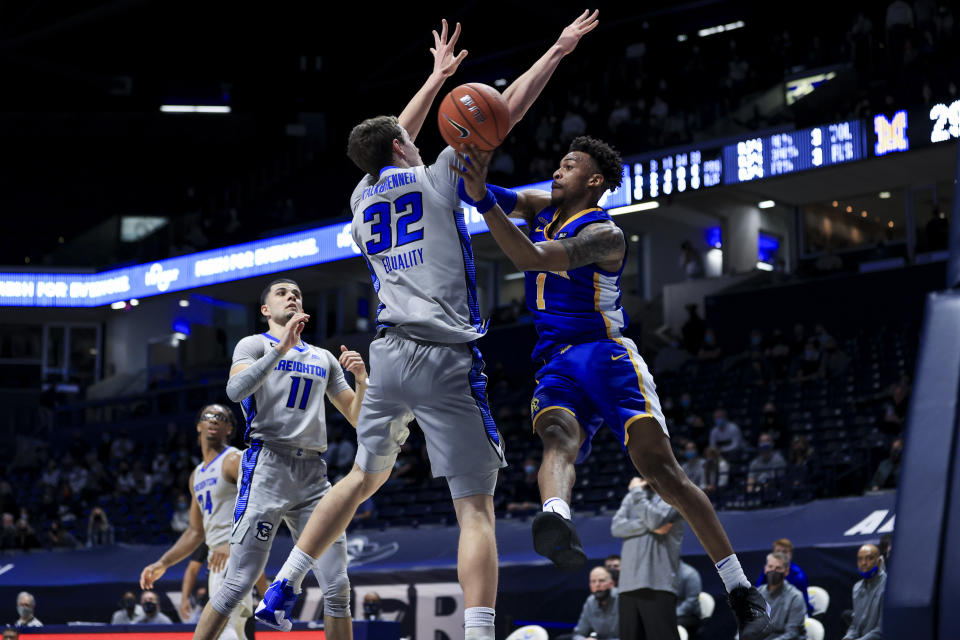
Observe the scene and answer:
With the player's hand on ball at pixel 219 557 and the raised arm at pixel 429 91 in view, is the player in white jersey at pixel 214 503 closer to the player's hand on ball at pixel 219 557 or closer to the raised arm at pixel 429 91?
the player's hand on ball at pixel 219 557

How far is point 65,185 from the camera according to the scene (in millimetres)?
36781

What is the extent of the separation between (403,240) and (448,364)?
23.1 inches

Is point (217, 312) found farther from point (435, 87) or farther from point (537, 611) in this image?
point (435, 87)

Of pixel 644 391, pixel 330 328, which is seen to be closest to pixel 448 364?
pixel 644 391

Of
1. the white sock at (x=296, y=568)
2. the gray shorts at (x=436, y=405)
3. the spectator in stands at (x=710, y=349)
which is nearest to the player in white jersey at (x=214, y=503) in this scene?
the white sock at (x=296, y=568)

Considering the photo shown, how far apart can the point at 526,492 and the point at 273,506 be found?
34.3 feet

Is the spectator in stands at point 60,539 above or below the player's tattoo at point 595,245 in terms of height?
below

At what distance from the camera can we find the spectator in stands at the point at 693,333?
72.9 ft

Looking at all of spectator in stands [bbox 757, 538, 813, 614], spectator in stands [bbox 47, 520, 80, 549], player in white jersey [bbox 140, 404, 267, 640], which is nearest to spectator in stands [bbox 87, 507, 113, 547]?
spectator in stands [bbox 47, 520, 80, 549]

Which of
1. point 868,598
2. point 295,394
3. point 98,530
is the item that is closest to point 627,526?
point 868,598

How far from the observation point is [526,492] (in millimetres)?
16234

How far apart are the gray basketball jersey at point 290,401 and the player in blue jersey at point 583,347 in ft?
5.37

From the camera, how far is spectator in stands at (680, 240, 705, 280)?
25.0 metres

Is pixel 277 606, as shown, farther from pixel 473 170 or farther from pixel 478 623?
pixel 473 170
